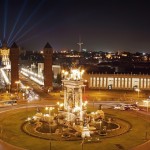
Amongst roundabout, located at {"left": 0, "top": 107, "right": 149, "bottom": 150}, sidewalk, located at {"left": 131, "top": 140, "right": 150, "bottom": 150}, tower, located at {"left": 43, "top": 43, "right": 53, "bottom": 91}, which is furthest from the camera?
tower, located at {"left": 43, "top": 43, "right": 53, "bottom": 91}

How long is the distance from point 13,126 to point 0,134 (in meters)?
5.34

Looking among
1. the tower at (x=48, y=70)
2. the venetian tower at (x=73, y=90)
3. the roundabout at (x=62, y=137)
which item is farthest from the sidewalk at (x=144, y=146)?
the tower at (x=48, y=70)

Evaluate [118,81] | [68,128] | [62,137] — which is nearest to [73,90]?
[68,128]

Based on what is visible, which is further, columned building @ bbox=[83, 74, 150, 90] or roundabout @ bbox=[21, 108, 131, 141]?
columned building @ bbox=[83, 74, 150, 90]

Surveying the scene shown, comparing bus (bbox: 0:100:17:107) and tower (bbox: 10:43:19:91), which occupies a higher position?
tower (bbox: 10:43:19:91)

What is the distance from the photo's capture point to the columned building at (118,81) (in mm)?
101875

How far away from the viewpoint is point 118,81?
10344 cm

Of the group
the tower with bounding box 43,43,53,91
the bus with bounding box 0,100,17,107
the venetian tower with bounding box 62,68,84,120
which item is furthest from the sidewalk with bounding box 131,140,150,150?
the tower with bounding box 43,43,53,91

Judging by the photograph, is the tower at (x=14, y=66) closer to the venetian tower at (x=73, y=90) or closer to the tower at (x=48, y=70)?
the tower at (x=48, y=70)

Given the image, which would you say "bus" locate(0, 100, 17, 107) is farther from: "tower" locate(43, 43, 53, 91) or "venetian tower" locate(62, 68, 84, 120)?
"venetian tower" locate(62, 68, 84, 120)

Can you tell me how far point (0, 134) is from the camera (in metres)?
48.1

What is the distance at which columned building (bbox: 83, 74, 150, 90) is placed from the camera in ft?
334

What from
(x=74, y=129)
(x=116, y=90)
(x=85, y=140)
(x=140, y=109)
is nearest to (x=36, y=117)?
(x=74, y=129)

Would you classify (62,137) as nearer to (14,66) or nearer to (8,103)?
(8,103)
